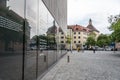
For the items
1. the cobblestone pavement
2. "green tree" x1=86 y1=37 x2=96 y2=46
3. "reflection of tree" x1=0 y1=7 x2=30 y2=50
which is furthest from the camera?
"green tree" x1=86 y1=37 x2=96 y2=46

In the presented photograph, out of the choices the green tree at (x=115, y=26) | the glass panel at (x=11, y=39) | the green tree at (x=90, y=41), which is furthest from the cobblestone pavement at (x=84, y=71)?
the green tree at (x=90, y=41)

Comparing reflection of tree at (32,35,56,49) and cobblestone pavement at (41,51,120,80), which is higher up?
reflection of tree at (32,35,56,49)

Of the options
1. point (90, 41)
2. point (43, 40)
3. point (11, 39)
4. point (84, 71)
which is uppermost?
point (90, 41)

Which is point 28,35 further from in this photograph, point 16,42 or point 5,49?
point 5,49

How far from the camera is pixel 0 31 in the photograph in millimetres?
5668

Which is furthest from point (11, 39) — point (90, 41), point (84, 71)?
point (90, 41)

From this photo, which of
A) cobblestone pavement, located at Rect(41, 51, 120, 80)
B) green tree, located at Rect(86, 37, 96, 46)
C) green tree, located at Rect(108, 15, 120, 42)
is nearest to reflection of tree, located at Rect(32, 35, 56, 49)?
cobblestone pavement, located at Rect(41, 51, 120, 80)

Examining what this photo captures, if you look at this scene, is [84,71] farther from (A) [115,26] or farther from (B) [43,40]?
(A) [115,26]

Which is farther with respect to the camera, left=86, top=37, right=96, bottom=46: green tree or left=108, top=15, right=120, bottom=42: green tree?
left=86, top=37, right=96, bottom=46: green tree

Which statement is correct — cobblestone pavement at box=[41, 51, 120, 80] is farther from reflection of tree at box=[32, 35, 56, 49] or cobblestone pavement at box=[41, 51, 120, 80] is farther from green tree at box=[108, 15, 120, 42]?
green tree at box=[108, 15, 120, 42]

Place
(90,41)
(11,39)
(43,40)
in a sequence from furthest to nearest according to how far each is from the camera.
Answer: (90,41) < (43,40) < (11,39)

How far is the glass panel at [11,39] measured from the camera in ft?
19.4

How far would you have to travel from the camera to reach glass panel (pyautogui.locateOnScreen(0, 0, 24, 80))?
5926mm

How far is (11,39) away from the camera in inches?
262
